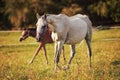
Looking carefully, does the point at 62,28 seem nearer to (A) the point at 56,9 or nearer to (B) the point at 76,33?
(B) the point at 76,33

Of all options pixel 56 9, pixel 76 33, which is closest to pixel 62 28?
pixel 76 33

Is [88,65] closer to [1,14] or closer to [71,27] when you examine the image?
[71,27]

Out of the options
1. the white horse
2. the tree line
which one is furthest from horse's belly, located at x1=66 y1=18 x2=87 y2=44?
the tree line

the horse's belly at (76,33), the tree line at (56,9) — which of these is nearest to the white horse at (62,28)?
the horse's belly at (76,33)

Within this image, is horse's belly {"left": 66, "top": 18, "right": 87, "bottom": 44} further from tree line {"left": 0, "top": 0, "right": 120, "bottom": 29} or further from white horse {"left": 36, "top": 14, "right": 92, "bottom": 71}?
tree line {"left": 0, "top": 0, "right": 120, "bottom": 29}

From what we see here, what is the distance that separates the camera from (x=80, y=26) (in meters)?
10.8

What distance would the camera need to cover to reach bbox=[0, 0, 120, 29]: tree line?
29.1m

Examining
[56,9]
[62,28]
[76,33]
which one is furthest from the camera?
[56,9]

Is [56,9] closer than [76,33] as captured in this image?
No

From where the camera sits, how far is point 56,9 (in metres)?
30.0

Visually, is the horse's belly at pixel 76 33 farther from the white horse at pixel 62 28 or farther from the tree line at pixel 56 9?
the tree line at pixel 56 9

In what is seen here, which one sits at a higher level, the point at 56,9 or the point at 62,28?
the point at 62,28

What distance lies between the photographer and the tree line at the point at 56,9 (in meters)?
29.1

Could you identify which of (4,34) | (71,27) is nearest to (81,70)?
(71,27)
